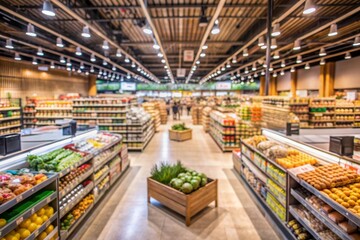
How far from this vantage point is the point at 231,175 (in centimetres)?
638

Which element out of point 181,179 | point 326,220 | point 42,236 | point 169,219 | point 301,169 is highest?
point 301,169

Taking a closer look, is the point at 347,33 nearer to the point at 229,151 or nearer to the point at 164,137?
the point at 229,151

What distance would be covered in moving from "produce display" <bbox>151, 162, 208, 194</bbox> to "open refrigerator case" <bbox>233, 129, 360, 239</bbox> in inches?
45.7

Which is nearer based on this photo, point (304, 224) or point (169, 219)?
point (304, 224)

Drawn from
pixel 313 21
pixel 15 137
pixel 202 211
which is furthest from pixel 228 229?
pixel 313 21

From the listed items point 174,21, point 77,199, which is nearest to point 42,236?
point 77,199

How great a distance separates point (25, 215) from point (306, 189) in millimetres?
3320

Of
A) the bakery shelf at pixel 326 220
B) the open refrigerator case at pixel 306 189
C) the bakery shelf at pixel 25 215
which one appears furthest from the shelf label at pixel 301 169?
the bakery shelf at pixel 25 215

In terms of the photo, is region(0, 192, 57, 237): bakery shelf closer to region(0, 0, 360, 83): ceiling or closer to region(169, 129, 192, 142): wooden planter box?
region(0, 0, 360, 83): ceiling

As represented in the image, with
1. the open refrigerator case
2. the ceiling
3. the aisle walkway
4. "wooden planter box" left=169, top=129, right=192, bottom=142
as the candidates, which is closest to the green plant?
the aisle walkway

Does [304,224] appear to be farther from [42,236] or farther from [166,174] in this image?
[42,236]

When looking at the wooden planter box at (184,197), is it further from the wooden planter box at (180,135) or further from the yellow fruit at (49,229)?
the wooden planter box at (180,135)

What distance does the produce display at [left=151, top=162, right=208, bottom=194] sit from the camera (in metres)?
4.09

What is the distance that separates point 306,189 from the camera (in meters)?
3.25
